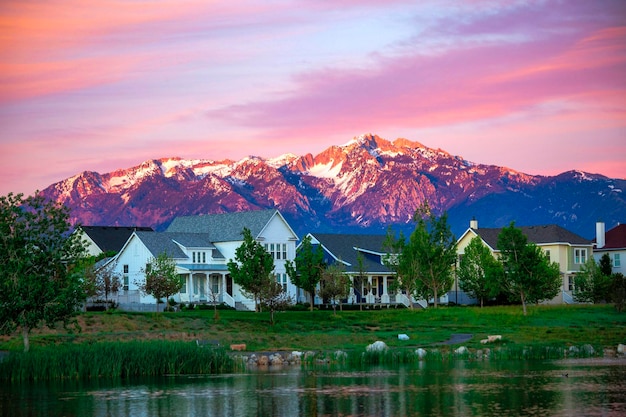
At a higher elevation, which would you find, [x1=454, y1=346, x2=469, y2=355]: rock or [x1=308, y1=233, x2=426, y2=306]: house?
[x1=308, y1=233, x2=426, y2=306]: house

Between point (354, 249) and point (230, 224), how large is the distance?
1439 centimetres

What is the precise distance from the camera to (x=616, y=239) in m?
111

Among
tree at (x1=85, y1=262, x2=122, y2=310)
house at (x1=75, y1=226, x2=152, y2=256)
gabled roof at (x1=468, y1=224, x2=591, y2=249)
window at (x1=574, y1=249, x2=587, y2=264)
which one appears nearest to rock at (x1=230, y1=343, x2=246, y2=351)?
tree at (x1=85, y1=262, x2=122, y2=310)

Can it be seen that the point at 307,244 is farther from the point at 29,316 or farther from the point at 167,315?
the point at 29,316

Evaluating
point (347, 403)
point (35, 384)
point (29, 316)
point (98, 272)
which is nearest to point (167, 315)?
point (98, 272)

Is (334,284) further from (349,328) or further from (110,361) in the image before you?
(110,361)

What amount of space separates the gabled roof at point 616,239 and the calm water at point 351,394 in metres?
64.1

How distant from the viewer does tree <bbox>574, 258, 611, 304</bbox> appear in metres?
89.6

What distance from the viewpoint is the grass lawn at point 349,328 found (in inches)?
2263

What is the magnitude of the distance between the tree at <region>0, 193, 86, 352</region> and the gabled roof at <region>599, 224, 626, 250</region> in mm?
73452

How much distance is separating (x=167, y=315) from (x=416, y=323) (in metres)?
17.4

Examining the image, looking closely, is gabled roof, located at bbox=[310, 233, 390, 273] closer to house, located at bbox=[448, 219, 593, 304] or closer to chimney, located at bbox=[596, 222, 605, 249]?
house, located at bbox=[448, 219, 593, 304]

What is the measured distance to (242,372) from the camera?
47.3 m

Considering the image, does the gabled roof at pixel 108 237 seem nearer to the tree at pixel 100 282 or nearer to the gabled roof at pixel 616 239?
the tree at pixel 100 282
